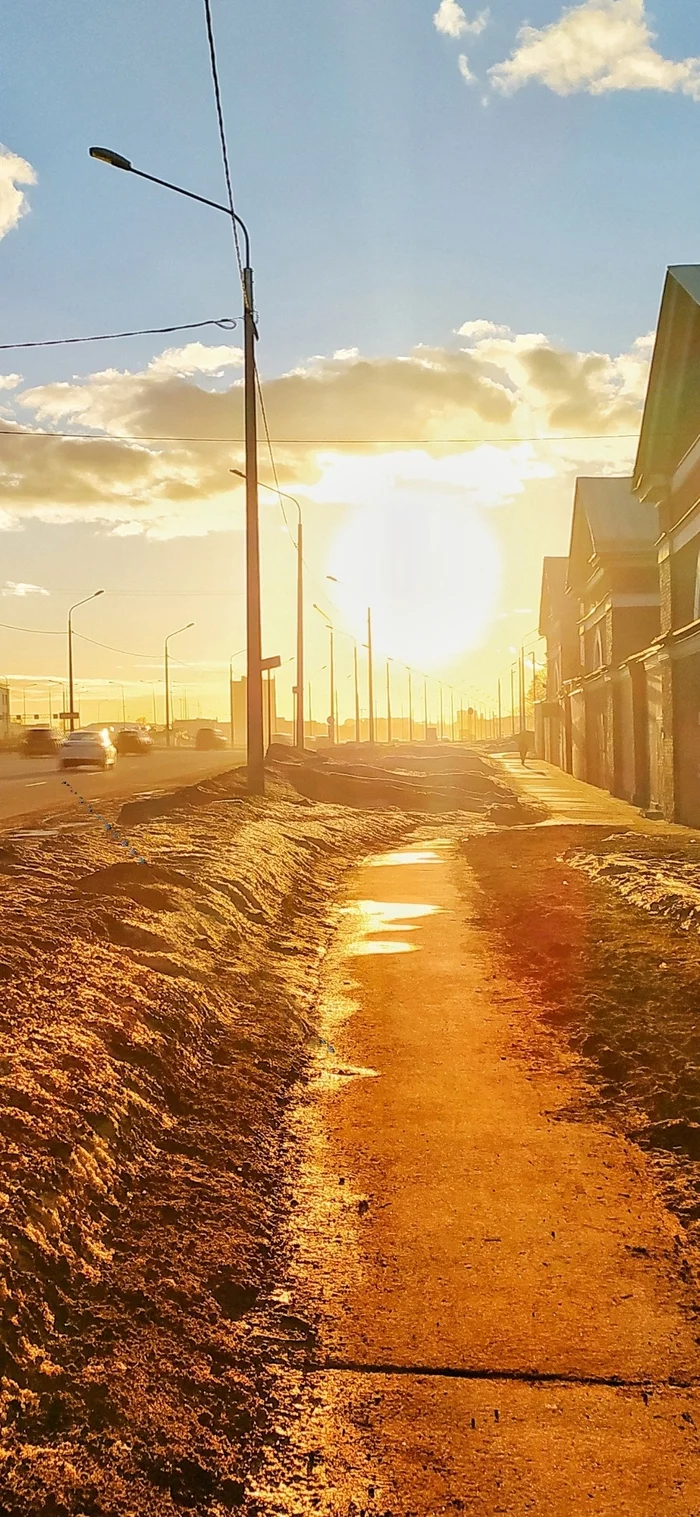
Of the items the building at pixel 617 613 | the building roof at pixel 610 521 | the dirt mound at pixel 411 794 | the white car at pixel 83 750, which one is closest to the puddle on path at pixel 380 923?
the dirt mound at pixel 411 794

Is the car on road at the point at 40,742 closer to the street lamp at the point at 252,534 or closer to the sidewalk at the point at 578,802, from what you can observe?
the sidewalk at the point at 578,802

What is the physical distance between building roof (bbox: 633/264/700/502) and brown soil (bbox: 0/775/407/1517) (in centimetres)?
1386

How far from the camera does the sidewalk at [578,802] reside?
22872 mm

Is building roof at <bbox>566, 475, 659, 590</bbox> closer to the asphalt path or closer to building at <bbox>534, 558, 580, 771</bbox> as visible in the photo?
building at <bbox>534, 558, 580, 771</bbox>

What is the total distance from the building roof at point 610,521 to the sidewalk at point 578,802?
22.6ft


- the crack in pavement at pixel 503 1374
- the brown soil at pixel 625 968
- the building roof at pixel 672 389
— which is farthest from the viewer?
the building roof at pixel 672 389

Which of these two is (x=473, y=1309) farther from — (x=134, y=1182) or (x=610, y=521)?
(x=610, y=521)

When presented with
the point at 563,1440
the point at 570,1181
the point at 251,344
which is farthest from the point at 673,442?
the point at 563,1440

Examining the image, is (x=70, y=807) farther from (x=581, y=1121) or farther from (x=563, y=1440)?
(x=563, y=1440)

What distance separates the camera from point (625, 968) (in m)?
9.08

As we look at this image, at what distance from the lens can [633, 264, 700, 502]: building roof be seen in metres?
18.5

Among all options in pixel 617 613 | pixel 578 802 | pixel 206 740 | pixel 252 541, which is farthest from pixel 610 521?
pixel 206 740

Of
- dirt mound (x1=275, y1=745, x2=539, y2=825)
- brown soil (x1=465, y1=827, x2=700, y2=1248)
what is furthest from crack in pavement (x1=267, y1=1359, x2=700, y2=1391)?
dirt mound (x1=275, y1=745, x2=539, y2=825)

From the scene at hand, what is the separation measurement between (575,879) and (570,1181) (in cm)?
957
